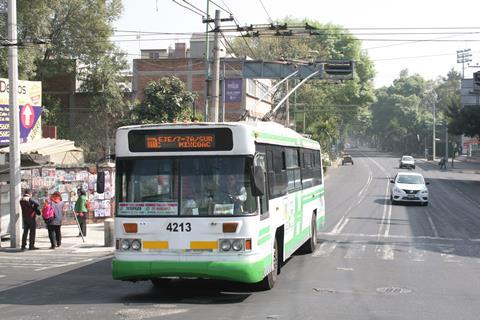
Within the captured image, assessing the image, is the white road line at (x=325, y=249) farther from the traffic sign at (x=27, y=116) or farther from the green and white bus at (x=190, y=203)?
the traffic sign at (x=27, y=116)

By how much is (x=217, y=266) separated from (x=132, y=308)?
145 centimetres

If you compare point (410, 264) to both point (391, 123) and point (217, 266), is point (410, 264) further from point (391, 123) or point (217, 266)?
point (391, 123)

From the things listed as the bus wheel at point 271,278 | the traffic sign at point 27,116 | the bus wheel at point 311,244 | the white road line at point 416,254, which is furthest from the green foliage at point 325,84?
the bus wheel at point 271,278

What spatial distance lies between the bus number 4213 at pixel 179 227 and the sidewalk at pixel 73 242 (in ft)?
28.8

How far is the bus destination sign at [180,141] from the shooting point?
10.7 m

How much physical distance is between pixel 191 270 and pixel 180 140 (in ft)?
6.88

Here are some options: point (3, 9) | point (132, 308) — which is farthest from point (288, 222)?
point (3, 9)

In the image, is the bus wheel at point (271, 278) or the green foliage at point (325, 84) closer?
the bus wheel at point (271, 278)

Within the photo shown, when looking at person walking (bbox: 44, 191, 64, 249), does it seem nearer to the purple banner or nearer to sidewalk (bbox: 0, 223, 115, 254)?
sidewalk (bbox: 0, 223, 115, 254)

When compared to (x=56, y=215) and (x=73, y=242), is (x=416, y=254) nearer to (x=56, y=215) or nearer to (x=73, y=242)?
(x=56, y=215)

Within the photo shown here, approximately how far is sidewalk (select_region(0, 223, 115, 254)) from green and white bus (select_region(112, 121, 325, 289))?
8514 millimetres

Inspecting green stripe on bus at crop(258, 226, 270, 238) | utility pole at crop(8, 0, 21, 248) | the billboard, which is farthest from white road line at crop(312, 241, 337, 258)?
the billboard

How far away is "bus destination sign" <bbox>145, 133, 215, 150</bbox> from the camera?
35.0ft

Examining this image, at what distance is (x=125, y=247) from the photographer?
10602 mm
